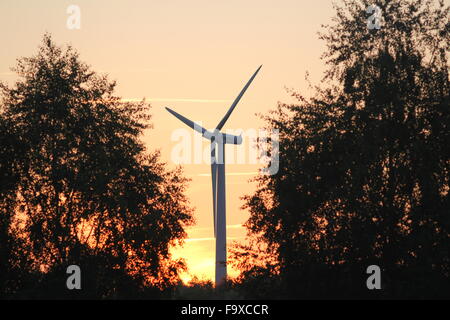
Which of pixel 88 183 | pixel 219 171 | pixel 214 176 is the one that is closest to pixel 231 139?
pixel 219 171

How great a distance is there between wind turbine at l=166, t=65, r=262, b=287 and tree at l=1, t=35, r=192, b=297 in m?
7.42

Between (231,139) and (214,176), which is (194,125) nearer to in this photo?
(231,139)

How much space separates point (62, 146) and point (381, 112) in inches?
873

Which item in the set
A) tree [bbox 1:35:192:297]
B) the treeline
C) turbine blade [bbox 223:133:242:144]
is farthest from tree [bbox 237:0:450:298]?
turbine blade [bbox 223:133:242:144]

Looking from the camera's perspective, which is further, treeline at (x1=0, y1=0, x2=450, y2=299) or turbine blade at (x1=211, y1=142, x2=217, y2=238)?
turbine blade at (x1=211, y1=142, x2=217, y2=238)

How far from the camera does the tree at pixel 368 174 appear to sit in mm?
50938

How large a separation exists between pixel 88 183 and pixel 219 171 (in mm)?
15005

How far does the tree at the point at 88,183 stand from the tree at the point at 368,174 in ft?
29.1

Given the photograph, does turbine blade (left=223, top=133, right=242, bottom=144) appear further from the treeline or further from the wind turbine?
the treeline

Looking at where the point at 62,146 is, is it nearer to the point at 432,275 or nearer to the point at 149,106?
the point at 149,106

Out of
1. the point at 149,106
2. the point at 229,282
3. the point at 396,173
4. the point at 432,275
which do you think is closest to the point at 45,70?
the point at 149,106

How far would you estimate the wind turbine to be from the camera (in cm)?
7300

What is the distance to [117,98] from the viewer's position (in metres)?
65.6
